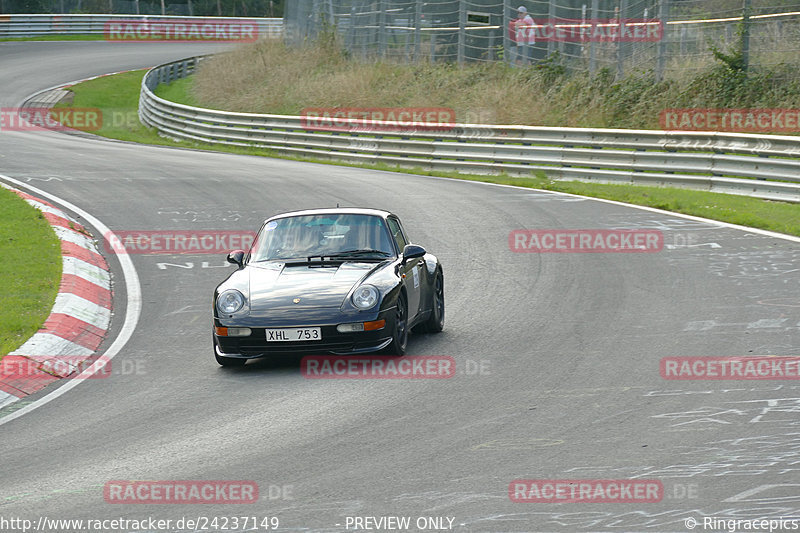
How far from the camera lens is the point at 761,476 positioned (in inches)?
235

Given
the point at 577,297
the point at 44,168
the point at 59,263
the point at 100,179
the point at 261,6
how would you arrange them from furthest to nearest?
the point at 261,6, the point at 44,168, the point at 100,179, the point at 59,263, the point at 577,297

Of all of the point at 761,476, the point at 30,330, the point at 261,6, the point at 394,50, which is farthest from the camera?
the point at 261,6

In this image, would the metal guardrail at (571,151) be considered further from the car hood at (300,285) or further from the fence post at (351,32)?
the car hood at (300,285)

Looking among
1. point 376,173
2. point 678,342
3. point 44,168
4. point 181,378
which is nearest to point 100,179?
point 44,168

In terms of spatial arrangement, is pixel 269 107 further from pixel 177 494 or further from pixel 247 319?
pixel 177 494

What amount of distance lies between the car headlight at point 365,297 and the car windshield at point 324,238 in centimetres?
91

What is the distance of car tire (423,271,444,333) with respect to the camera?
34.9 feet

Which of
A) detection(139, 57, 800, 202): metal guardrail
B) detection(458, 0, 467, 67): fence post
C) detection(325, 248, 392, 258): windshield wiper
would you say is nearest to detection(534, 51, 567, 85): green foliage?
detection(458, 0, 467, 67): fence post

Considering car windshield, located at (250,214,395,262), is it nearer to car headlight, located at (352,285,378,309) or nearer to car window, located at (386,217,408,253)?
car window, located at (386,217,408,253)

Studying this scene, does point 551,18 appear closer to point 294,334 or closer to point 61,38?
point 294,334

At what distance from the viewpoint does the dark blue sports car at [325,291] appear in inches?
360

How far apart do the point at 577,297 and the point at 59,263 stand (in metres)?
6.49

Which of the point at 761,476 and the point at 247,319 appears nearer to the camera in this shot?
the point at 761,476

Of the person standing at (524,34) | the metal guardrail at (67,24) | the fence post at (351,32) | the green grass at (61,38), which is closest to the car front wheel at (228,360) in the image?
the person standing at (524,34)
